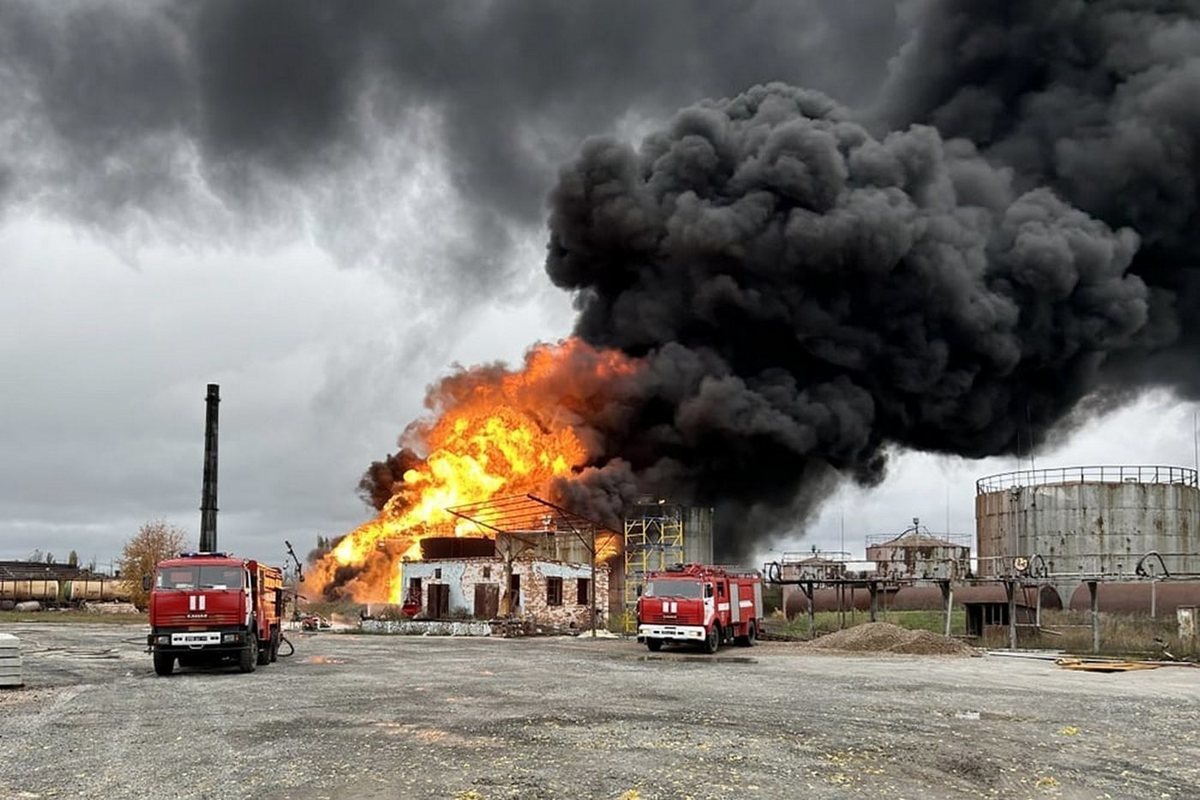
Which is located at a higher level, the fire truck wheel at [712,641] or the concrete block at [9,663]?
the concrete block at [9,663]

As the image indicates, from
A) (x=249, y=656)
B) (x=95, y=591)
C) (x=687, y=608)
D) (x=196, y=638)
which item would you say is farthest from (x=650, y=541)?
(x=95, y=591)


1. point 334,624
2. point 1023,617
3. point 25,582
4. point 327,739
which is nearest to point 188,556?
point 327,739

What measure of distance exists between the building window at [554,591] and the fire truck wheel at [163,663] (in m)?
24.9

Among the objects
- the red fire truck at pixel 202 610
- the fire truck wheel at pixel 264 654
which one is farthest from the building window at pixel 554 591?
the red fire truck at pixel 202 610

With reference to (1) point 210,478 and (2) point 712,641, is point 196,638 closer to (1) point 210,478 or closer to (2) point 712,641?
(2) point 712,641

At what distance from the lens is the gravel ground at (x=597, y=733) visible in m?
11.5

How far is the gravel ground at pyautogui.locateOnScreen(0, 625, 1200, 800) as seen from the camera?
1155 cm

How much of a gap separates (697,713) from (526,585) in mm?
31380

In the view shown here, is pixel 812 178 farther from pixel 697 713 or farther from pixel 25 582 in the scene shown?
pixel 25 582

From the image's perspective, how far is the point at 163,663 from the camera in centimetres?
2442

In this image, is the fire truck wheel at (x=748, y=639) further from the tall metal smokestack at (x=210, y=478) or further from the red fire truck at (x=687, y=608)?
the tall metal smokestack at (x=210, y=478)

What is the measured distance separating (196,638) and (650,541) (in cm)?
3287

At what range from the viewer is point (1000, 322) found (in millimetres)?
51188

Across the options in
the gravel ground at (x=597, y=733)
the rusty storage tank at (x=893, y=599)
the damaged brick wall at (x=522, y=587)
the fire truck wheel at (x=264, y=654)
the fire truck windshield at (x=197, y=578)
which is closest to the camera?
the gravel ground at (x=597, y=733)
